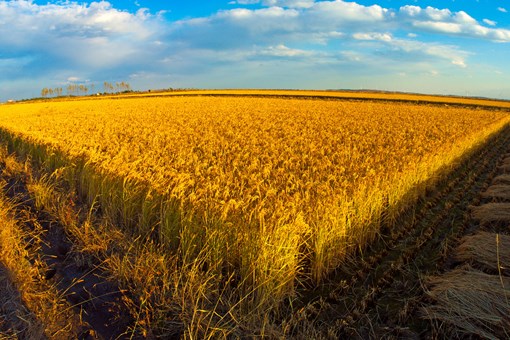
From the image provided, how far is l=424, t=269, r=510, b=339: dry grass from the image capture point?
11.0ft

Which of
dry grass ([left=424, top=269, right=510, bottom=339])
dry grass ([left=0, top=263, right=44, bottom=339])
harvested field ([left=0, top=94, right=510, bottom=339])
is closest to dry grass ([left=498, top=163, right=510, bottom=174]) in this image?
harvested field ([left=0, top=94, right=510, bottom=339])

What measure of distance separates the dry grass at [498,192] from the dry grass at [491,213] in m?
1.10

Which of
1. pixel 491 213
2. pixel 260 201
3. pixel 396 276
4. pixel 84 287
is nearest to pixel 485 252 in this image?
pixel 396 276

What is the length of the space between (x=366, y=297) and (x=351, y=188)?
1970mm

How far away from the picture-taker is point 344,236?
185 inches

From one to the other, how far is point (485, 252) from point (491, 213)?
81.5 inches

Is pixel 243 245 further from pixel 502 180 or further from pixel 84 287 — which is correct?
pixel 502 180

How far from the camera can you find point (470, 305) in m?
3.66

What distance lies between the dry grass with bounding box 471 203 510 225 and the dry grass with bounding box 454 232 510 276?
1.01 meters

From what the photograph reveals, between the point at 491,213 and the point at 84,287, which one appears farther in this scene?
the point at 491,213

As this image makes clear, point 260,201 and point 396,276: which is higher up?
point 260,201

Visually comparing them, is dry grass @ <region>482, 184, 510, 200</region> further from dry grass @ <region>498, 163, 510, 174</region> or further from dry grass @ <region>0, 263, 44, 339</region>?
dry grass @ <region>0, 263, 44, 339</region>

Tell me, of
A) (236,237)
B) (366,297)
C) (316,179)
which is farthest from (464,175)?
(236,237)

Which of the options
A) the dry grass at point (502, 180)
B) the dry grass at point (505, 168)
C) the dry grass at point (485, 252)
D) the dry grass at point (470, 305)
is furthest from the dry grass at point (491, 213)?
the dry grass at point (505, 168)
